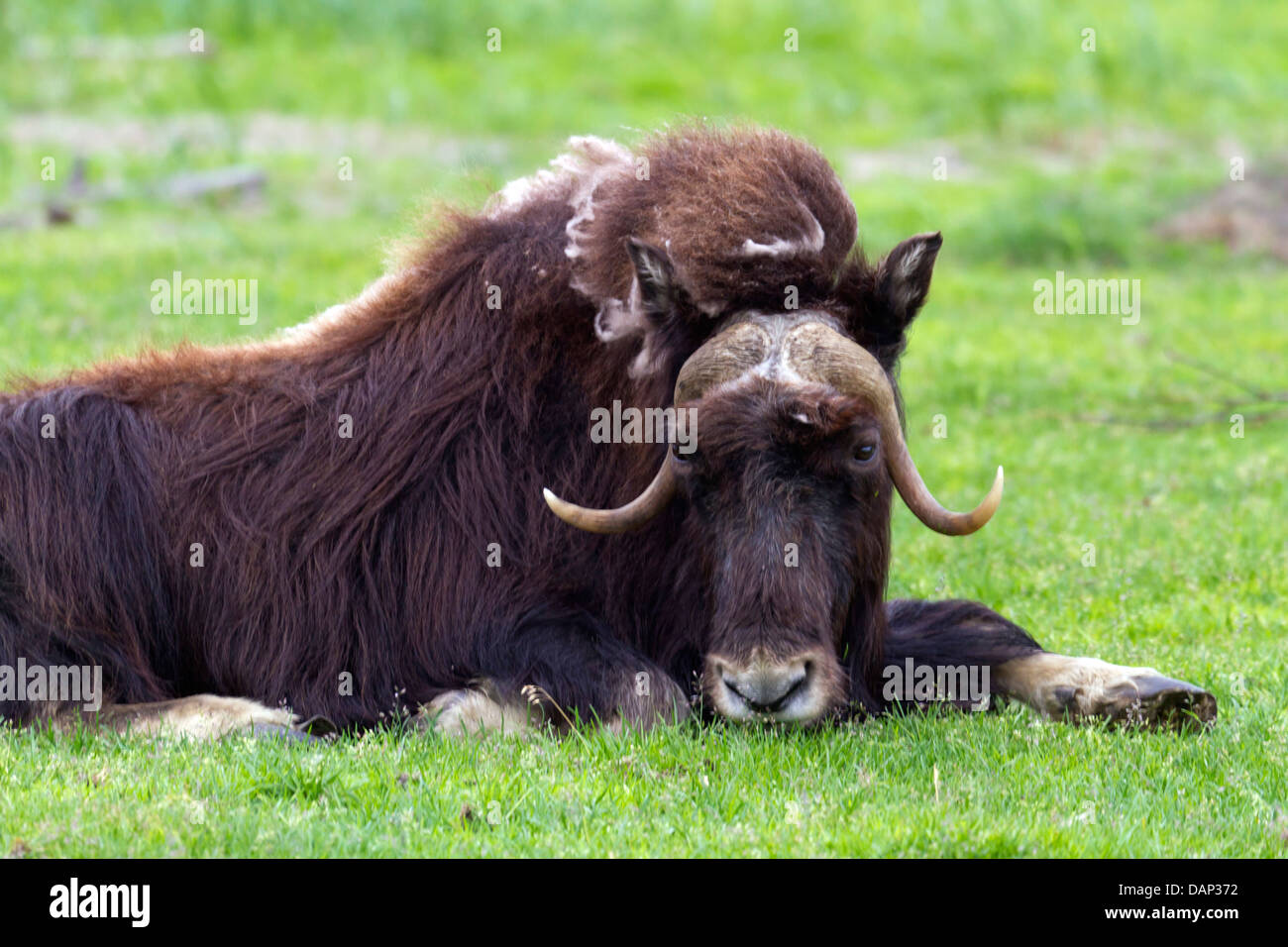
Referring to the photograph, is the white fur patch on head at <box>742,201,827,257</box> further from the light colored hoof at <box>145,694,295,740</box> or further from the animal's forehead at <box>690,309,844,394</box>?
the light colored hoof at <box>145,694,295,740</box>

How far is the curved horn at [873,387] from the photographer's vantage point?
392 centimetres

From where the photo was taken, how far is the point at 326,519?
4492 mm

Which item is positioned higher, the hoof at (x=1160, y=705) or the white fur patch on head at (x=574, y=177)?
the white fur patch on head at (x=574, y=177)

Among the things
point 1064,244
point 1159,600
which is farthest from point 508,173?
point 1159,600

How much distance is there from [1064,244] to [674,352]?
8.80 m

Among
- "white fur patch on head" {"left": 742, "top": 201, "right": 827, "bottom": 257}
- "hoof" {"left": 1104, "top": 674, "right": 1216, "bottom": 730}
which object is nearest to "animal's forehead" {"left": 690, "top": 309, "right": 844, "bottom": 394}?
"white fur patch on head" {"left": 742, "top": 201, "right": 827, "bottom": 257}

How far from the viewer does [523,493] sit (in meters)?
4.46

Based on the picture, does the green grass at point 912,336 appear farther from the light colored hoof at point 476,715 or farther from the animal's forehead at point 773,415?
the animal's forehead at point 773,415

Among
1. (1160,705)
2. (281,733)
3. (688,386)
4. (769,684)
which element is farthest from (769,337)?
(281,733)

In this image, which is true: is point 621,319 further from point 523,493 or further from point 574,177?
point 574,177

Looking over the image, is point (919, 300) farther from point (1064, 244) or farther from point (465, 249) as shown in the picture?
point (1064, 244)

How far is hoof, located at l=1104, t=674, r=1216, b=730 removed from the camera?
162 inches

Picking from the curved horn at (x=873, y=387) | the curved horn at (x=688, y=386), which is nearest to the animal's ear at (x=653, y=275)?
the curved horn at (x=688, y=386)

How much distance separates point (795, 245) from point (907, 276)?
27cm
